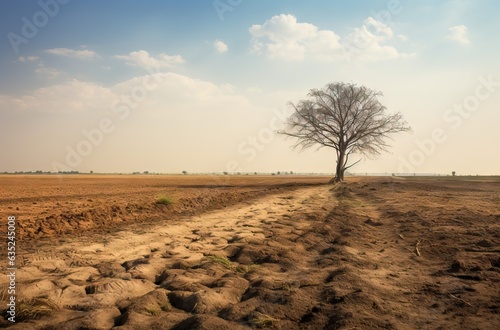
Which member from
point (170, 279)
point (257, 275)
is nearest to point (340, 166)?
point (257, 275)

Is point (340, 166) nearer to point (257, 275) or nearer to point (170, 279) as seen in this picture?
point (257, 275)

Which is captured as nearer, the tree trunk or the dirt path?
the dirt path

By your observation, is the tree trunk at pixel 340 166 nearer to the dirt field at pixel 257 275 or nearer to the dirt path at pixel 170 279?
the dirt field at pixel 257 275

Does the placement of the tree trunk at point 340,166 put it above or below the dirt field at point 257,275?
above

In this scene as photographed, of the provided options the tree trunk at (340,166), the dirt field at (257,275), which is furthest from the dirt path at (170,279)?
the tree trunk at (340,166)

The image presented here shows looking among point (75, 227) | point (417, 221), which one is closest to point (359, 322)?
point (417, 221)

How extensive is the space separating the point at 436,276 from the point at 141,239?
4852 millimetres

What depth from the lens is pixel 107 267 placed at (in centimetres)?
421

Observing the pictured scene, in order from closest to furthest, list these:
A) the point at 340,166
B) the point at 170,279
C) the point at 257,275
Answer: the point at 170,279 < the point at 257,275 < the point at 340,166

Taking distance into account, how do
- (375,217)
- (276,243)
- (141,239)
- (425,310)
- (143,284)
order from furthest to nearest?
1. (375,217)
2. (141,239)
3. (276,243)
4. (143,284)
5. (425,310)

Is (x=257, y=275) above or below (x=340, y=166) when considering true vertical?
below

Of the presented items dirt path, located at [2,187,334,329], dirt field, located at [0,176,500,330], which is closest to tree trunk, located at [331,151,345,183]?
dirt field, located at [0,176,500,330]

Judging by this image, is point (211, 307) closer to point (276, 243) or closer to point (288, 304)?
point (288, 304)

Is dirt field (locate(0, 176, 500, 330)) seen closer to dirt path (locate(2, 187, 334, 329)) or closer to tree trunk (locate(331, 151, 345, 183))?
dirt path (locate(2, 187, 334, 329))
